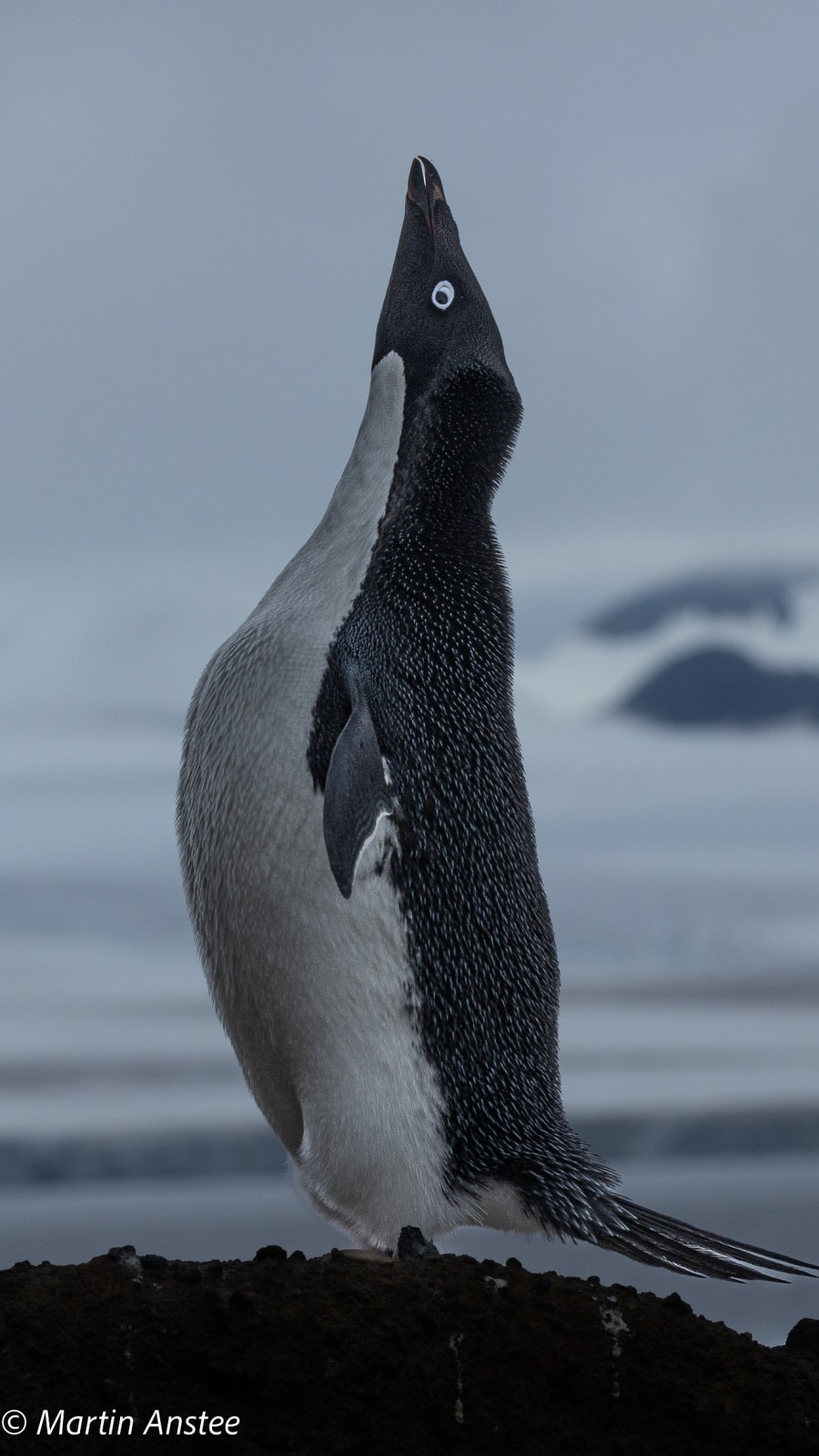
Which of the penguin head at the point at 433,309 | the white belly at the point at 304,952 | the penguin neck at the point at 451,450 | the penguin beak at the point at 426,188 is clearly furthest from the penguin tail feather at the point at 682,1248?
the penguin beak at the point at 426,188

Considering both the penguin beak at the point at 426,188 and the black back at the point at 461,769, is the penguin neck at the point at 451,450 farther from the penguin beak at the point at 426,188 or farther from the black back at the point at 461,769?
the penguin beak at the point at 426,188

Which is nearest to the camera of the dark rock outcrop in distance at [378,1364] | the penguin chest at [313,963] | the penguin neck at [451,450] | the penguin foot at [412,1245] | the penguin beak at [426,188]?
the dark rock outcrop in distance at [378,1364]

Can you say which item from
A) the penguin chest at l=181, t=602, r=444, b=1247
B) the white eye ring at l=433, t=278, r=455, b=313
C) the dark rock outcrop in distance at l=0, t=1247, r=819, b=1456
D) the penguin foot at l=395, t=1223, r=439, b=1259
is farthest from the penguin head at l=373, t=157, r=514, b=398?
the dark rock outcrop in distance at l=0, t=1247, r=819, b=1456

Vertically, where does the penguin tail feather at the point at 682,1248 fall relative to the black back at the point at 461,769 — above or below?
below

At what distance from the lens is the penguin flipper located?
2705mm

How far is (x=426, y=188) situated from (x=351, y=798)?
1461 millimetres

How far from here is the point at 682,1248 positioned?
2.79 m

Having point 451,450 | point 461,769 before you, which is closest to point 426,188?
point 451,450

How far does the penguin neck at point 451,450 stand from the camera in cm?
318

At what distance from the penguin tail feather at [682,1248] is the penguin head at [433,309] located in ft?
5.23

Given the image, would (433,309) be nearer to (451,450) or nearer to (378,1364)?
(451,450)

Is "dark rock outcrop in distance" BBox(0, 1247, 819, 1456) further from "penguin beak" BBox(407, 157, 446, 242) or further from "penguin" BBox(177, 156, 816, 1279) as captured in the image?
"penguin beak" BBox(407, 157, 446, 242)

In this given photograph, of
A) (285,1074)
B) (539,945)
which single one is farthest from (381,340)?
(285,1074)

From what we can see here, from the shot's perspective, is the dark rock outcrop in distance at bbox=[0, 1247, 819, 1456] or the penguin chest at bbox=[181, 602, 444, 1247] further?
the penguin chest at bbox=[181, 602, 444, 1247]
